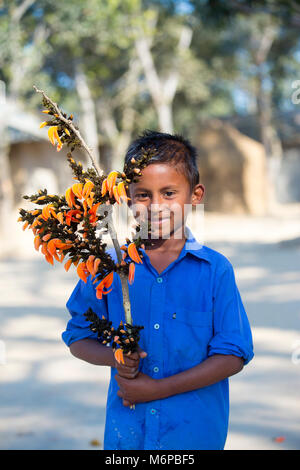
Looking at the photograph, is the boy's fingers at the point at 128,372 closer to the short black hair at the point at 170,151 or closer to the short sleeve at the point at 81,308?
the short sleeve at the point at 81,308

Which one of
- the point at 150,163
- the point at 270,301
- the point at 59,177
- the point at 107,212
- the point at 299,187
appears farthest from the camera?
the point at 299,187

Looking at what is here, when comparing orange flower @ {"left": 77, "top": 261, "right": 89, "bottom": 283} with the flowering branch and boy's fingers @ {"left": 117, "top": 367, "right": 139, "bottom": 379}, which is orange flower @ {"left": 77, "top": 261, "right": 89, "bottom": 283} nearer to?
the flowering branch

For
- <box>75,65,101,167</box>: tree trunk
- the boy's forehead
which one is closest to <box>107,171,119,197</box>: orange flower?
the boy's forehead

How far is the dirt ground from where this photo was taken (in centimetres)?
318

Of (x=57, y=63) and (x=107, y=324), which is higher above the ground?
(x=57, y=63)

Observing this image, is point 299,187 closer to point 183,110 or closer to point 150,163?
point 183,110

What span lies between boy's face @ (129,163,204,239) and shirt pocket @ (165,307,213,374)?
255mm

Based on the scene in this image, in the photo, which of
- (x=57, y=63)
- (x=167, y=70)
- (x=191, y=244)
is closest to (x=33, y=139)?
(x=57, y=63)

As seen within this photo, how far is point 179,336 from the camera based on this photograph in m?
1.63

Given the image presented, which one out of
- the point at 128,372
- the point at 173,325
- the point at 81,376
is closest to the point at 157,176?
the point at 173,325

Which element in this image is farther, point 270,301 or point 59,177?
point 59,177

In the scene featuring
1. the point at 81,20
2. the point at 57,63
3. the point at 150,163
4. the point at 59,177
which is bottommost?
the point at 150,163

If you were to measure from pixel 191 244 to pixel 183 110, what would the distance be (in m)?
22.9

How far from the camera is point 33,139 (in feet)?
46.1
